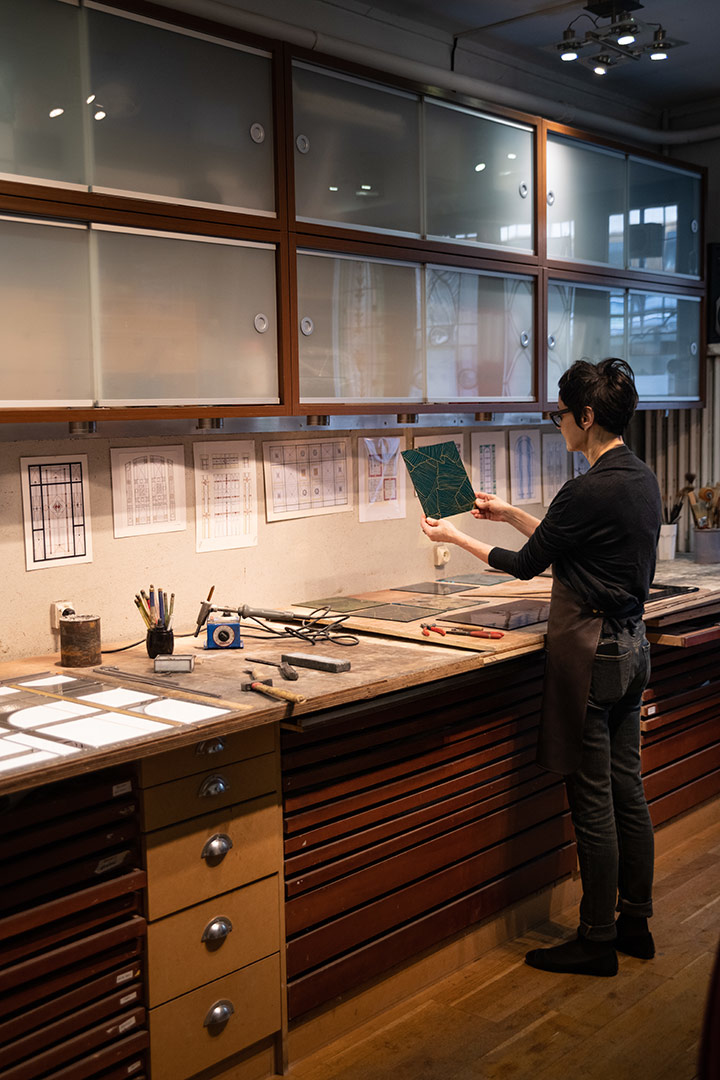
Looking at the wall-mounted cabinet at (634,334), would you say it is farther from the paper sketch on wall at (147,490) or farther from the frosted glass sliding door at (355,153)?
the paper sketch on wall at (147,490)

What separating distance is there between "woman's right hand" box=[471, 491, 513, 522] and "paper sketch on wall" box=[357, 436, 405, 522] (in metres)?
0.53

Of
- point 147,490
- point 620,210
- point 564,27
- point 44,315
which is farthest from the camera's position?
point 620,210

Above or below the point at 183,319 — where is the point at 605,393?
below

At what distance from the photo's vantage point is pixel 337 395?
3.19 metres

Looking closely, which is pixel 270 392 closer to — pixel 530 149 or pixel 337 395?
pixel 337 395

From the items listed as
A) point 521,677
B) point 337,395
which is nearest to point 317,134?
point 337,395

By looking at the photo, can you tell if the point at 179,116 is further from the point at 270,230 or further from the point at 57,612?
the point at 57,612

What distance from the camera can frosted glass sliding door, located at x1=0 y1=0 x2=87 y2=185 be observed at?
7.86 feet

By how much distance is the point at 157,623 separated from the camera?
2.82 metres

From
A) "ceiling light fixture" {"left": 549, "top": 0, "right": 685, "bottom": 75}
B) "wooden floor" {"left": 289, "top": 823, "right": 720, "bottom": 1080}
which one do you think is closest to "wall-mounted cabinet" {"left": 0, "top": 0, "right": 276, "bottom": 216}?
Answer: "ceiling light fixture" {"left": 549, "top": 0, "right": 685, "bottom": 75}

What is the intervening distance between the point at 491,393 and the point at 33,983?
2.45 m

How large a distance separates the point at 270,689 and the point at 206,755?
0.68 feet

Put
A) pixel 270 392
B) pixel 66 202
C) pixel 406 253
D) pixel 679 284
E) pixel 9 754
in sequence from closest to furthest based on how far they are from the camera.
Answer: pixel 9 754
pixel 66 202
pixel 270 392
pixel 406 253
pixel 679 284

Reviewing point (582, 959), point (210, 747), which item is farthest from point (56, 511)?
point (582, 959)
